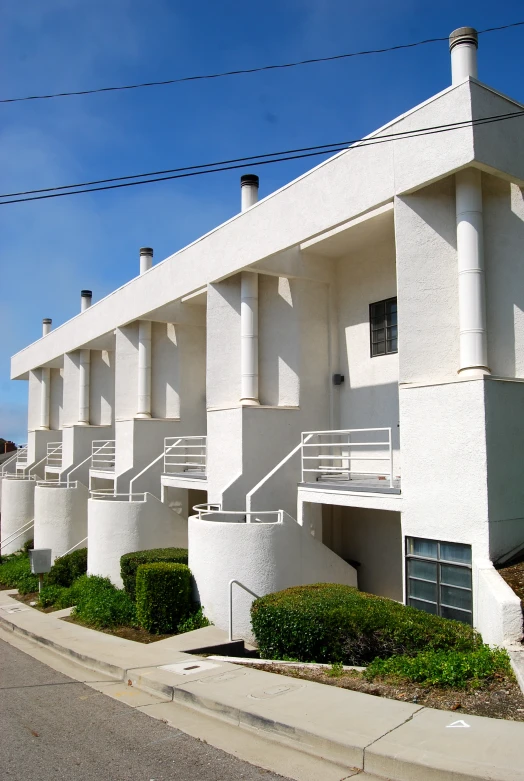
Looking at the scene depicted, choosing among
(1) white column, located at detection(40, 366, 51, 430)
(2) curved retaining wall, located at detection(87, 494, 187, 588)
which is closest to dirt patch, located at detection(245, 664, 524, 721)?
(2) curved retaining wall, located at detection(87, 494, 187, 588)

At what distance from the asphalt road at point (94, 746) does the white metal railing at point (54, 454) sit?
23.8 metres

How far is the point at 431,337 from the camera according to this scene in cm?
1108

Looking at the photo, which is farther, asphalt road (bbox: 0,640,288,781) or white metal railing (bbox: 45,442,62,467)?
white metal railing (bbox: 45,442,62,467)

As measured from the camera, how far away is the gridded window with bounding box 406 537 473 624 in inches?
390

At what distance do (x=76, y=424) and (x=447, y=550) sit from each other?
19910mm

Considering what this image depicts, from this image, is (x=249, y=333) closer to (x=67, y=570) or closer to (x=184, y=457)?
(x=184, y=457)

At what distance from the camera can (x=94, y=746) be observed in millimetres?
6582

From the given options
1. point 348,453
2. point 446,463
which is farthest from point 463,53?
point 348,453

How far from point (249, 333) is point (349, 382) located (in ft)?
8.37

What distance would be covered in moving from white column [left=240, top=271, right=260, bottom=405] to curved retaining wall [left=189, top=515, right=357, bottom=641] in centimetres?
397

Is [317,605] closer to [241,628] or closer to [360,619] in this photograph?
[360,619]

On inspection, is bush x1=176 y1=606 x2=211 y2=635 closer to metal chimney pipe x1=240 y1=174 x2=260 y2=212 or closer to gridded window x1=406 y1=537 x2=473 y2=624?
gridded window x1=406 y1=537 x2=473 y2=624

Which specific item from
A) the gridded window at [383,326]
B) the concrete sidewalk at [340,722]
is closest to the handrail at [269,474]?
the gridded window at [383,326]

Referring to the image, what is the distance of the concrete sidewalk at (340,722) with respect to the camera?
5277mm
